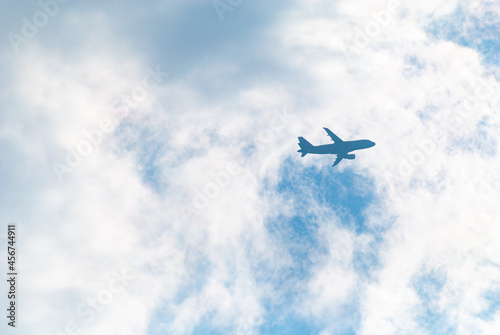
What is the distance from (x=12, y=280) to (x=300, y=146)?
101 meters

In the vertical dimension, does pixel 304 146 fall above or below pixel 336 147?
above

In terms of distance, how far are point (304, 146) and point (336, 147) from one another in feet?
36.6

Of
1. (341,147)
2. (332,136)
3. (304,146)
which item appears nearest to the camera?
(341,147)

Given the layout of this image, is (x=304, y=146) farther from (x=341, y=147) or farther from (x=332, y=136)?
(x=341, y=147)

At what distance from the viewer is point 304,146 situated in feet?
639

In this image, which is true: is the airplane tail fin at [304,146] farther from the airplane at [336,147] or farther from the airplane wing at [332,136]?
the airplane wing at [332,136]

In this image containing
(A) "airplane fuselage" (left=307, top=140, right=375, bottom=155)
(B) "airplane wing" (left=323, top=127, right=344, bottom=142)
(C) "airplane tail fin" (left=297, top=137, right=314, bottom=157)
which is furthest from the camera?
(C) "airplane tail fin" (left=297, top=137, right=314, bottom=157)

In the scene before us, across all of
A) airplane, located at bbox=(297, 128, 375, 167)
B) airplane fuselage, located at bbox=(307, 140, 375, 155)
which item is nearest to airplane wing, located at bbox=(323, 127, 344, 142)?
airplane, located at bbox=(297, 128, 375, 167)

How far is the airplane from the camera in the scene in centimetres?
19138

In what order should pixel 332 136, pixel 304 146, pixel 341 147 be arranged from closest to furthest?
pixel 341 147
pixel 332 136
pixel 304 146

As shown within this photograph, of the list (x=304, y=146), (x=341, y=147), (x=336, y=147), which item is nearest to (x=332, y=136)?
(x=336, y=147)

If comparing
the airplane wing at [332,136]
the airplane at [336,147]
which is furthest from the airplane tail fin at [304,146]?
the airplane wing at [332,136]

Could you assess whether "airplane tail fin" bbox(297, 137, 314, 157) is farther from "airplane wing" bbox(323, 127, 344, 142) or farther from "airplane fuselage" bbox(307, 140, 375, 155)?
"airplane wing" bbox(323, 127, 344, 142)

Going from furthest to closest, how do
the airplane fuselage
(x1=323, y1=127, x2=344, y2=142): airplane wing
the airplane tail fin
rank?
the airplane tail fin
(x1=323, y1=127, x2=344, y2=142): airplane wing
the airplane fuselage
